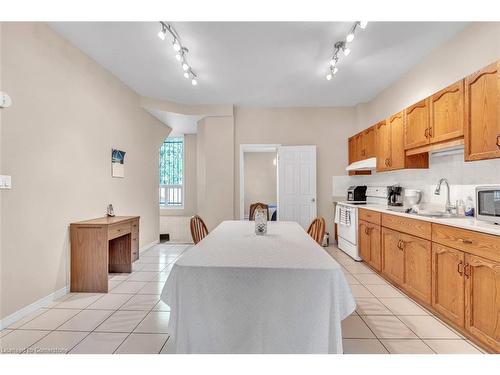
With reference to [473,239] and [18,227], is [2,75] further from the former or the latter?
[473,239]

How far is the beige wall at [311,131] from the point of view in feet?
18.2

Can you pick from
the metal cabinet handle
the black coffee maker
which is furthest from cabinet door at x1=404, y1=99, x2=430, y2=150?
the metal cabinet handle

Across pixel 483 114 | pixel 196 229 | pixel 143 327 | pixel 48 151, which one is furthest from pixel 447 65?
pixel 48 151

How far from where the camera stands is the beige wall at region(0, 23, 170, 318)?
2363 mm

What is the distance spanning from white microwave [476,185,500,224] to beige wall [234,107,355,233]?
326 centimetres

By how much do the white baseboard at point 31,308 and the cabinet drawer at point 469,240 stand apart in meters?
3.82

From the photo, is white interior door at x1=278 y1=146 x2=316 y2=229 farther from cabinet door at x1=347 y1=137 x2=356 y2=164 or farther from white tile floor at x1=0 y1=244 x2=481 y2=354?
white tile floor at x1=0 y1=244 x2=481 y2=354

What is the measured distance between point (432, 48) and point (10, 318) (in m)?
5.23

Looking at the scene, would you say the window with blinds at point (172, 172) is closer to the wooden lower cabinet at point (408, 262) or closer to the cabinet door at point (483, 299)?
the wooden lower cabinet at point (408, 262)

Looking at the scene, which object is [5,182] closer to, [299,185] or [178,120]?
[178,120]

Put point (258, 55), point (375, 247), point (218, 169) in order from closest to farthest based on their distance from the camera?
point (258, 55)
point (375, 247)
point (218, 169)

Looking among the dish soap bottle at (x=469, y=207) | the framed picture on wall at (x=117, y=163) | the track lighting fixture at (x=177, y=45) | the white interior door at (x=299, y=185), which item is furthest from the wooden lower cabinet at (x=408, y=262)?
the framed picture on wall at (x=117, y=163)

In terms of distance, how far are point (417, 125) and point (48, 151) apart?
4.16 meters

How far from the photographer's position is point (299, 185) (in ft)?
17.8
